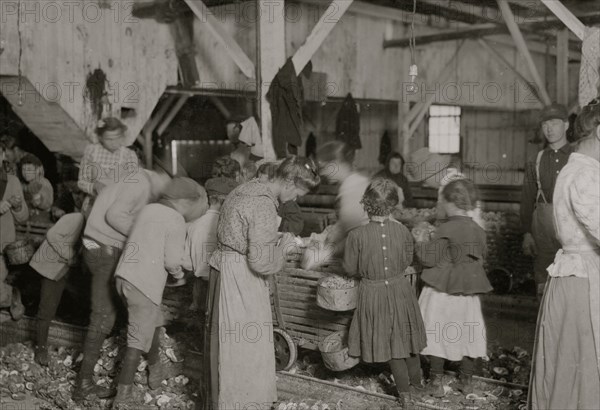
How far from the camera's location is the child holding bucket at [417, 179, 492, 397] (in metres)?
5.57

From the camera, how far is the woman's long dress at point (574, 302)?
13.8 feet

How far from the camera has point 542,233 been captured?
21.9 ft

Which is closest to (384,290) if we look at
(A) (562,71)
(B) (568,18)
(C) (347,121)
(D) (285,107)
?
(D) (285,107)

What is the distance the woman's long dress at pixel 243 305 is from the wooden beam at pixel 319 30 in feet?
12.9

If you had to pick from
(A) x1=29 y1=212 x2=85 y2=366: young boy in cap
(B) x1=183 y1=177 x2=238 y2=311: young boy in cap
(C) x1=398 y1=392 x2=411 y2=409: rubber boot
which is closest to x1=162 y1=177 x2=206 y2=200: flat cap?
(B) x1=183 y1=177 x2=238 y2=311: young boy in cap

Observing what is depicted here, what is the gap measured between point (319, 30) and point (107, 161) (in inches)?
113

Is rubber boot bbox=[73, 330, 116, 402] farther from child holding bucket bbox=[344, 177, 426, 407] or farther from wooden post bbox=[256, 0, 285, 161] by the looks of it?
wooden post bbox=[256, 0, 285, 161]

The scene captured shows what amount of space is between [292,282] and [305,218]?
134 inches

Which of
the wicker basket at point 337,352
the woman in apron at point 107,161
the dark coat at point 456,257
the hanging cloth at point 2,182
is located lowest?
the wicker basket at point 337,352

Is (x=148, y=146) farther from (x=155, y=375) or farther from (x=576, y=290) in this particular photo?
(x=576, y=290)

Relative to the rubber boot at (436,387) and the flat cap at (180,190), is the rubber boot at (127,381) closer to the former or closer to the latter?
the flat cap at (180,190)

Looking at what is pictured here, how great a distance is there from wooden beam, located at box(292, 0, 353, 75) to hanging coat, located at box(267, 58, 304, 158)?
0.41 feet

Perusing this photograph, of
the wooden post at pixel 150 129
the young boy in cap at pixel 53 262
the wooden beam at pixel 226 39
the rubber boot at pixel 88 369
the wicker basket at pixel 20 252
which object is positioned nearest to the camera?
the rubber boot at pixel 88 369

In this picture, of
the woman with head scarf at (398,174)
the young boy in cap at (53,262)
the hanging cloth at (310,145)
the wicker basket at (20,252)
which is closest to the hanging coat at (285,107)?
the woman with head scarf at (398,174)
